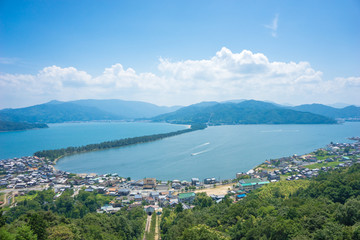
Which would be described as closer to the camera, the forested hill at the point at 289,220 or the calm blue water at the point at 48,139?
the forested hill at the point at 289,220

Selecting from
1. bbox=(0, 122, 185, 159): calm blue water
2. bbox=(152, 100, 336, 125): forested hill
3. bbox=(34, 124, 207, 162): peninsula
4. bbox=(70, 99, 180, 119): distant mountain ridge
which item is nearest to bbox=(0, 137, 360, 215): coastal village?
bbox=(34, 124, 207, 162): peninsula

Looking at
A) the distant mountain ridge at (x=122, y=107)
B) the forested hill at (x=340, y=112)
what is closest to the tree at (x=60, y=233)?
the forested hill at (x=340, y=112)

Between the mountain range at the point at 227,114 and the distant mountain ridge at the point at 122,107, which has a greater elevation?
the distant mountain ridge at the point at 122,107

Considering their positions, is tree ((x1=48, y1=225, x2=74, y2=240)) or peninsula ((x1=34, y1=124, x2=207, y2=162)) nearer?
tree ((x1=48, y1=225, x2=74, y2=240))

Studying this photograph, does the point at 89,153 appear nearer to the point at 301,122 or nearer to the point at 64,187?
the point at 64,187

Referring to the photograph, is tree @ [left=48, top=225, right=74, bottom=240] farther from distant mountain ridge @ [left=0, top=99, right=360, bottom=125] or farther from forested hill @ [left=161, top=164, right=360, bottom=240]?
distant mountain ridge @ [left=0, top=99, right=360, bottom=125]

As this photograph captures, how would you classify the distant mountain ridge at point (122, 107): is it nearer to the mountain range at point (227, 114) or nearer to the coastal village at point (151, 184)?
the mountain range at point (227, 114)

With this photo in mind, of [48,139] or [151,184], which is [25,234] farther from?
[48,139]

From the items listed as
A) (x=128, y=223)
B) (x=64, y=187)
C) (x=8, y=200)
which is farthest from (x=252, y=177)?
(x=8, y=200)

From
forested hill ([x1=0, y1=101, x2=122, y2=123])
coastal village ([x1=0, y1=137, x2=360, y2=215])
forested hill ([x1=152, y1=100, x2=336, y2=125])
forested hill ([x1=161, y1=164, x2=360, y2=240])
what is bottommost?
coastal village ([x1=0, y1=137, x2=360, y2=215])

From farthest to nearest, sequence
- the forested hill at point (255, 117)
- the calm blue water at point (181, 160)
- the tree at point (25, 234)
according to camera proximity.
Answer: the forested hill at point (255, 117)
the calm blue water at point (181, 160)
the tree at point (25, 234)
